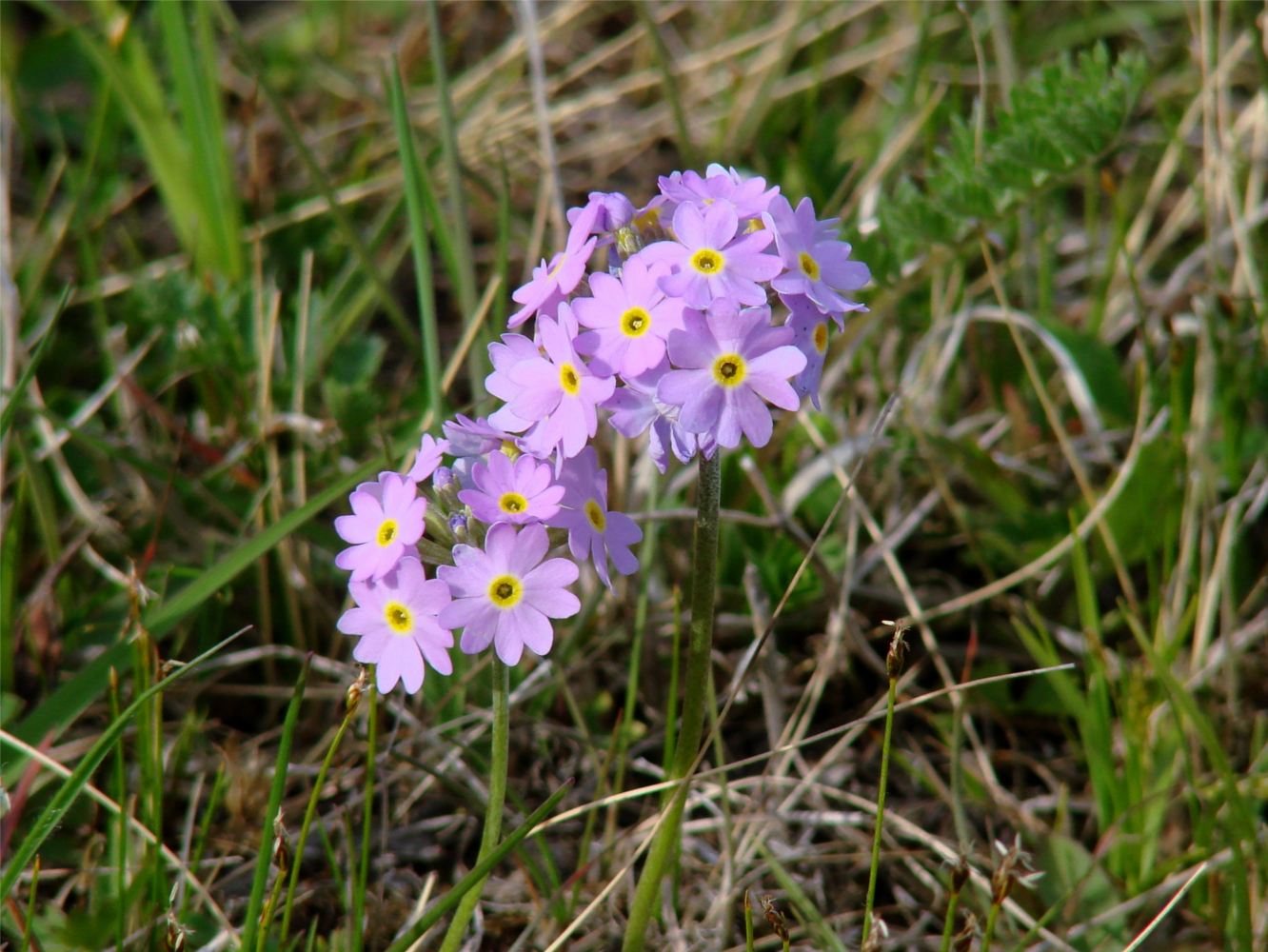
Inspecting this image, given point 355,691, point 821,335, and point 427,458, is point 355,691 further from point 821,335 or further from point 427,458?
point 821,335

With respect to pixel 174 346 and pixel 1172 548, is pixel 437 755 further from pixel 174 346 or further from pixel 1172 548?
pixel 1172 548

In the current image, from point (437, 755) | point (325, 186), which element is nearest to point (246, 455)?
point (325, 186)

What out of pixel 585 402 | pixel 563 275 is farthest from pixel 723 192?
pixel 585 402

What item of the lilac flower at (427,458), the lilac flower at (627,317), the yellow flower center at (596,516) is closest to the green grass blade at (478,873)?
the yellow flower center at (596,516)

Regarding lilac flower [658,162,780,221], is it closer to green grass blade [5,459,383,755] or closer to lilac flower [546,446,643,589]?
lilac flower [546,446,643,589]

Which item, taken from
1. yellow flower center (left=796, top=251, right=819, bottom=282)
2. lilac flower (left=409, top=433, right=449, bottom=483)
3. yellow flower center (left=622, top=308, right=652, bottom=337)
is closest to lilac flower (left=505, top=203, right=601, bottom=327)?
yellow flower center (left=622, top=308, right=652, bottom=337)

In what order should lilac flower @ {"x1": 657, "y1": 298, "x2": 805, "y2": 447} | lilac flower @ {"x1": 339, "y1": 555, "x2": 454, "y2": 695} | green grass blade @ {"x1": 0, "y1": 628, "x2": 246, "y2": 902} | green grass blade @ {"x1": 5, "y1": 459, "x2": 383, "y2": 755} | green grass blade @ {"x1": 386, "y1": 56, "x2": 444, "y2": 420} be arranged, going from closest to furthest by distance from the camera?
lilac flower @ {"x1": 657, "y1": 298, "x2": 805, "y2": 447}, lilac flower @ {"x1": 339, "y1": 555, "x2": 454, "y2": 695}, green grass blade @ {"x1": 0, "y1": 628, "x2": 246, "y2": 902}, green grass blade @ {"x1": 5, "y1": 459, "x2": 383, "y2": 755}, green grass blade @ {"x1": 386, "y1": 56, "x2": 444, "y2": 420}
